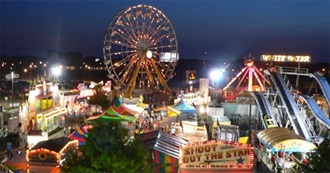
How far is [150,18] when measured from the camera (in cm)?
3250

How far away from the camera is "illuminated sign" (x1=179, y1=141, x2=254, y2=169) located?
10078mm

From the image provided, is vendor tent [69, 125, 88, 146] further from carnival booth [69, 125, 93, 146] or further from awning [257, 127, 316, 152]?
awning [257, 127, 316, 152]

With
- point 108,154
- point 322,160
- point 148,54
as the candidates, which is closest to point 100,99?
point 148,54

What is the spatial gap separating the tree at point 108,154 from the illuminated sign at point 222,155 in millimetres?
1946

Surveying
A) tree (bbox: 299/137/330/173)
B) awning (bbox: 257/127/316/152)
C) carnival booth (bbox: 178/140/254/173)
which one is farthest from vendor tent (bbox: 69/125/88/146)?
tree (bbox: 299/137/330/173)

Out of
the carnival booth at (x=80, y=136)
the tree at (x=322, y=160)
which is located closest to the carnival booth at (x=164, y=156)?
the tree at (x=322, y=160)

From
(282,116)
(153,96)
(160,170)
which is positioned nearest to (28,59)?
(153,96)

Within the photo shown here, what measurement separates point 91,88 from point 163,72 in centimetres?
797

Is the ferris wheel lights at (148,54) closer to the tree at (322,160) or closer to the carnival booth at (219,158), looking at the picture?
the carnival booth at (219,158)

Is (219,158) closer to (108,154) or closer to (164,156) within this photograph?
(164,156)

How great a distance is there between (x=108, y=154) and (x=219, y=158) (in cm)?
342

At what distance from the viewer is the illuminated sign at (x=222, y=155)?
33.1 ft

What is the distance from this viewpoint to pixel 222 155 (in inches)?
398

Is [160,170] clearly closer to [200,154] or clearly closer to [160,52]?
[200,154]
